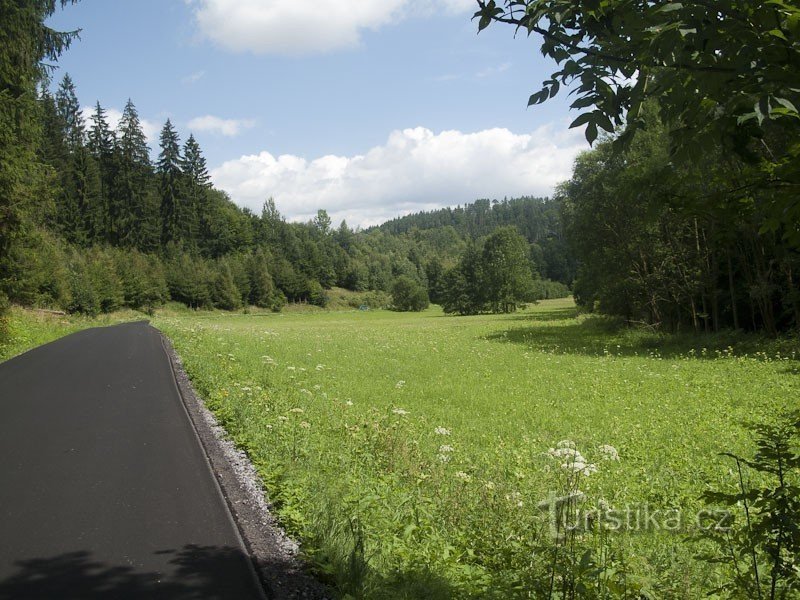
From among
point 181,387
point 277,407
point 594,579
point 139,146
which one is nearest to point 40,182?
point 181,387

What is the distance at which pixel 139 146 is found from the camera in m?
96.8

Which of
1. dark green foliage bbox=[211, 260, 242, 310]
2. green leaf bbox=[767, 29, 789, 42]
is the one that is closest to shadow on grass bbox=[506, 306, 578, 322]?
green leaf bbox=[767, 29, 789, 42]

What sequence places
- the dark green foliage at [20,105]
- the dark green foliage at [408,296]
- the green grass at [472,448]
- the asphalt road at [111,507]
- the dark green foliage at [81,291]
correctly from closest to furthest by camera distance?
the asphalt road at [111,507] → the green grass at [472,448] → the dark green foliage at [20,105] → the dark green foliage at [81,291] → the dark green foliage at [408,296]

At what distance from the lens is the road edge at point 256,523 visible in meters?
4.17

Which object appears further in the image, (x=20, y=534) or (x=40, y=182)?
(x=40, y=182)

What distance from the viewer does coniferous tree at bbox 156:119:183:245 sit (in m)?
98.8

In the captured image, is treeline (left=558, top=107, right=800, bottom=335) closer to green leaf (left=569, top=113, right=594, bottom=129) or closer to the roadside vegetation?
the roadside vegetation

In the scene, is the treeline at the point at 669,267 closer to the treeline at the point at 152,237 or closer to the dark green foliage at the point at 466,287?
the treeline at the point at 152,237

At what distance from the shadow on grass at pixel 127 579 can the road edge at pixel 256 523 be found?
0.17 meters

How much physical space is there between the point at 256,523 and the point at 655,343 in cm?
2427

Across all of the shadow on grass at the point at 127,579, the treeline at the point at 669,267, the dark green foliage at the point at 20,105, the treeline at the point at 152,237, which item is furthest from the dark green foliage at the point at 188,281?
the shadow on grass at the point at 127,579

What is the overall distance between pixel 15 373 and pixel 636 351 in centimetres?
2285

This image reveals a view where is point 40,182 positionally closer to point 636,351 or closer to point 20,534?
point 20,534

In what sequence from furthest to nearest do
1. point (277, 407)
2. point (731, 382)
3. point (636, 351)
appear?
point (636, 351) < point (731, 382) < point (277, 407)
